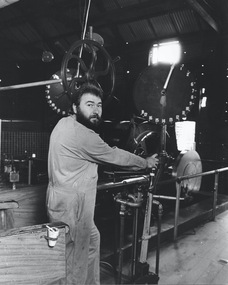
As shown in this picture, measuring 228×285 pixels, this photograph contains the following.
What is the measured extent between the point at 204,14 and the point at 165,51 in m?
2.24

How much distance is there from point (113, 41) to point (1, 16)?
382cm

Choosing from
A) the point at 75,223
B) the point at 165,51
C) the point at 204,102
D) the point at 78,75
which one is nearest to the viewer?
the point at 75,223

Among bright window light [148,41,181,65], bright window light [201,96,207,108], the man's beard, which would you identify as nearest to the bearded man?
the man's beard

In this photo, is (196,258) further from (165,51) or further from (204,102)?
(165,51)

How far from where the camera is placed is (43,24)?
10.0 metres

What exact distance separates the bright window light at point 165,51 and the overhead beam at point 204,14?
4.16ft

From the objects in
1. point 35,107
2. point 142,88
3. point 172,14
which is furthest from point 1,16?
point 142,88

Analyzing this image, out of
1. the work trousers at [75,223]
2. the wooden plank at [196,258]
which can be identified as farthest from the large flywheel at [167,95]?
the wooden plank at [196,258]

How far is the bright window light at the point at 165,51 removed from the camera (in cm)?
832

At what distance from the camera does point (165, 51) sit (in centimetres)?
852

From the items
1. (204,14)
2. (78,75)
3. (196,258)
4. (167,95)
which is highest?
(204,14)

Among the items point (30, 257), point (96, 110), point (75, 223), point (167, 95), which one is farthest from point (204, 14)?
point (30, 257)

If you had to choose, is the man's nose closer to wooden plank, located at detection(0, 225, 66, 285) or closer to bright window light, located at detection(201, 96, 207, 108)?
wooden plank, located at detection(0, 225, 66, 285)

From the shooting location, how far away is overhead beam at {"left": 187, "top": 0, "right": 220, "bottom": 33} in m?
5.70
